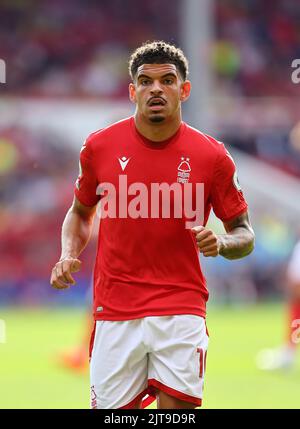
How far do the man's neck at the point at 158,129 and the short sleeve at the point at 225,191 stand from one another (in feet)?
0.79

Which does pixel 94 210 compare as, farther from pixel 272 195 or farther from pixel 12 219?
pixel 272 195

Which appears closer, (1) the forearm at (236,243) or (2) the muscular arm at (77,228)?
(1) the forearm at (236,243)

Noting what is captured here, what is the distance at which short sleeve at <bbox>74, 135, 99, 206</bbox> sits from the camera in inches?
202

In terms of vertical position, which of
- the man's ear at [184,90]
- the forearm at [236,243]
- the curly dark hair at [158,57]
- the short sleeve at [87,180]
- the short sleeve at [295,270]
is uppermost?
the short sleeve at [295,270]

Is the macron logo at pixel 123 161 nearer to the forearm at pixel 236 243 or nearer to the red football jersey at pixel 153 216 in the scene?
the red football jersey at pixel 153 216

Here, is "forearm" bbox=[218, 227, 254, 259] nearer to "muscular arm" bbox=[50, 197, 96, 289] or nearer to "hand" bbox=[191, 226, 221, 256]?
"hand" bbox=[191, 226, 221, 256]

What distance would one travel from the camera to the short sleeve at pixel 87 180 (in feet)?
16.9

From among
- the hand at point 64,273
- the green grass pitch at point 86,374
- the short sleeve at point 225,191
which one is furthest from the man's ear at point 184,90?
the green grass pitch at point 86,374

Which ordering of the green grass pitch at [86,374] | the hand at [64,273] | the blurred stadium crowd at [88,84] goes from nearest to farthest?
the hand at [64,273]
the green grass pitch at [86,374]
the blurred stadium crowd at [88,84]

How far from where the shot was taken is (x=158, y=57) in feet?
16.6

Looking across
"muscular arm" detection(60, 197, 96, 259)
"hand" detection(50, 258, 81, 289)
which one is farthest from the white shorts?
"muscular arm" detection(60, 197, 96, 259)

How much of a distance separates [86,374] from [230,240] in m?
5.61

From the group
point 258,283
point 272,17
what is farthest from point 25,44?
point 258,283

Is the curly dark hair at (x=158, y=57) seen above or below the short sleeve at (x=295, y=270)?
below
